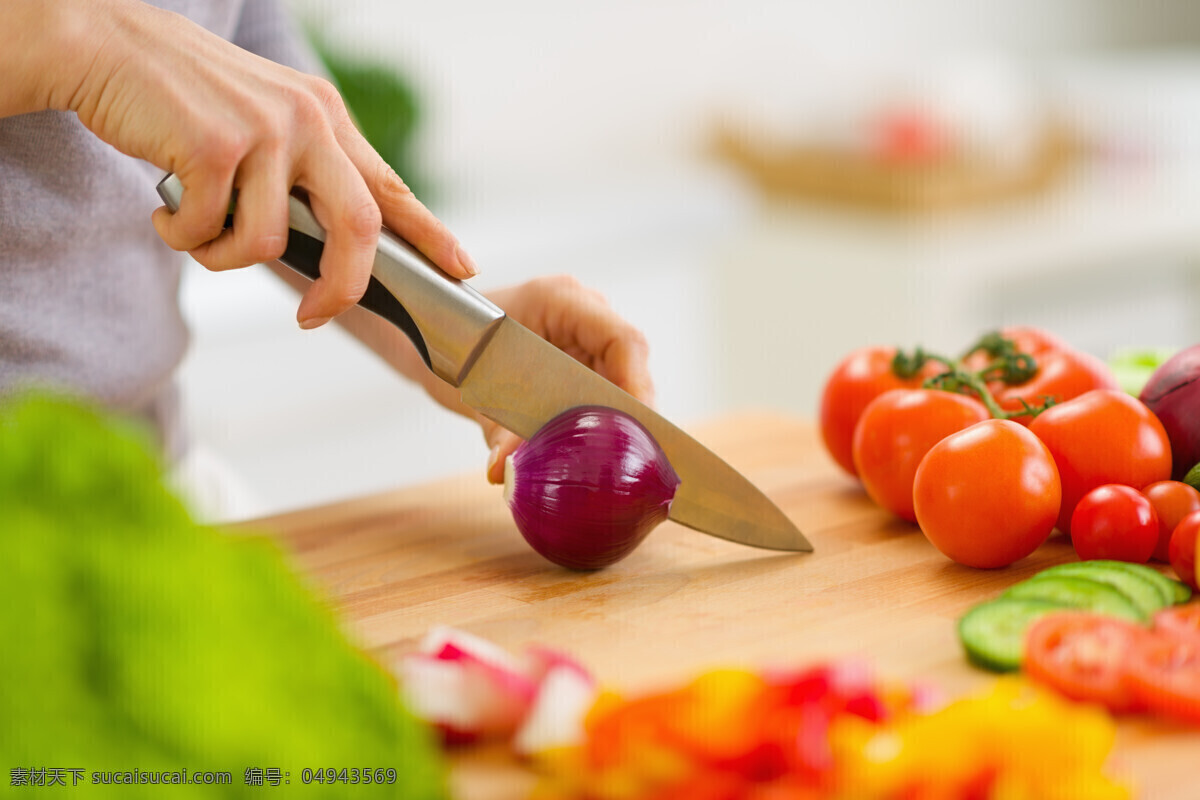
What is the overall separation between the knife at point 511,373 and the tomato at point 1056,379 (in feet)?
0.86

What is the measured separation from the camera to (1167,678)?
0.64 metres

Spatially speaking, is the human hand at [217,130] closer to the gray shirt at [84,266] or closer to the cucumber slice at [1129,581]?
the gray shirt at [84,266]

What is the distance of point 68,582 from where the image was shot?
1.36 feet

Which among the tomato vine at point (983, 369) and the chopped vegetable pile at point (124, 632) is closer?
the chopped vegetable pile at point (124, 632)

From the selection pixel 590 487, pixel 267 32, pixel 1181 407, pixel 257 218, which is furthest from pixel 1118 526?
pixel 267 32

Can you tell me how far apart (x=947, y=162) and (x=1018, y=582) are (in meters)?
2.06

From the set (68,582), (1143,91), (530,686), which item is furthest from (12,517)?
(1143,91)

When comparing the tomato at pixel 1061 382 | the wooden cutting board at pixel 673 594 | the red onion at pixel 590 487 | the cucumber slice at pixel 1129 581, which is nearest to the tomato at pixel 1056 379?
the tomato at pixel 1061 382

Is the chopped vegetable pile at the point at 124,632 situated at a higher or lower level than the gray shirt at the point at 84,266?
higher

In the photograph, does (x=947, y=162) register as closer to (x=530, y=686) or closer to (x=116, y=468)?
(x=530, y=686)

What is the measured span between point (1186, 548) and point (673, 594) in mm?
339

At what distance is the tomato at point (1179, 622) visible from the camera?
0.69 m

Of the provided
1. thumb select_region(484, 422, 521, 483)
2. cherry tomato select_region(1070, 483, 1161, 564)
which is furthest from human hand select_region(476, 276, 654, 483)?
cherry tomato select_region(1070, 483, 1161, 564)

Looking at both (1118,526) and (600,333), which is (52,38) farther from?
(1118,526)
